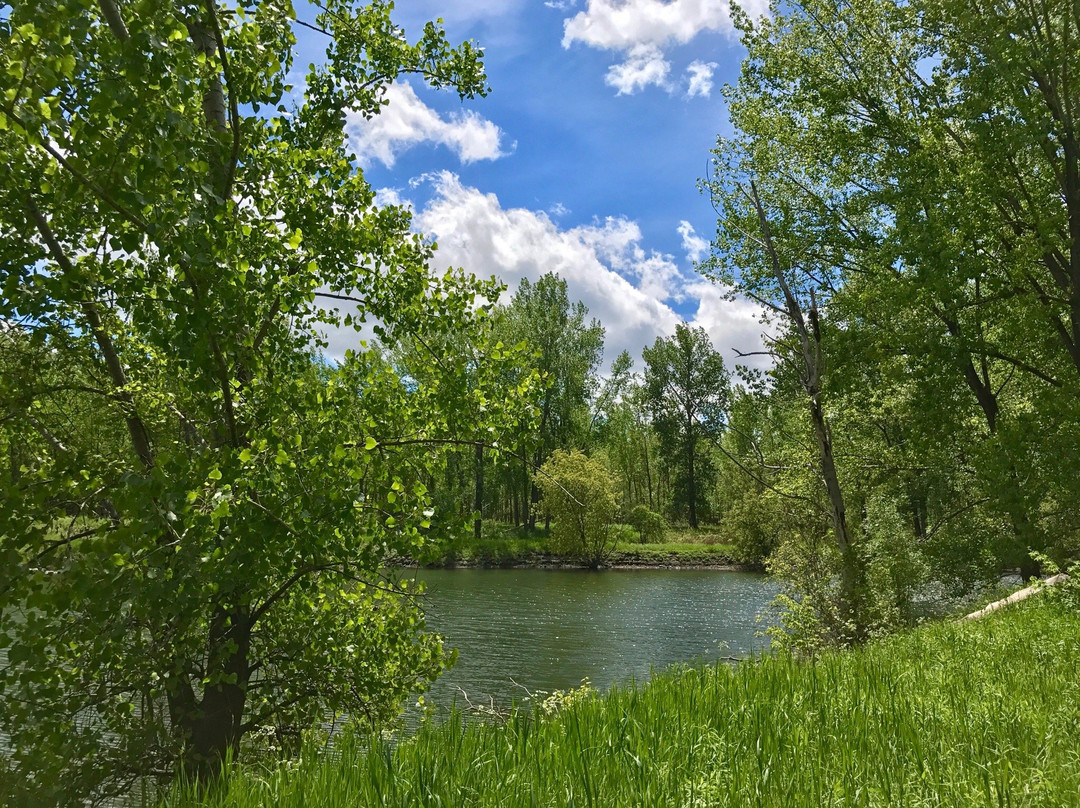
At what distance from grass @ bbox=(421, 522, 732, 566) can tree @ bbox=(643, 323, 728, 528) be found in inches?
444

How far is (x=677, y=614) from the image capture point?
2839 cm

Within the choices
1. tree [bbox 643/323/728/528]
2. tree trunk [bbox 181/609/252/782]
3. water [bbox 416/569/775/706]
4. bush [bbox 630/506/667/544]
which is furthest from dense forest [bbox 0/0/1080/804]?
tree [bbox 643/323/728/528]

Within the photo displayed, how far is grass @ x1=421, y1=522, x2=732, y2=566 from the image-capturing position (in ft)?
161

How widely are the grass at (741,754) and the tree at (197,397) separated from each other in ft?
4.14

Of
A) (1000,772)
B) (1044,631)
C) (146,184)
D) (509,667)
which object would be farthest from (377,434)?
(509,667)

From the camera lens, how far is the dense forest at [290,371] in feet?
11.4

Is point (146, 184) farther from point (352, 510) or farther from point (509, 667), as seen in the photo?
point (509, 667)

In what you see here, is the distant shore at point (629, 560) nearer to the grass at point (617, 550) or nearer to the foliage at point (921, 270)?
the grass at point (617, 550)

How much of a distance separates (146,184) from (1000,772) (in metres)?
4.49

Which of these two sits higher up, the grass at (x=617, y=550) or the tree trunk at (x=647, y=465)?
the tree trunk at (x=647, y=465)

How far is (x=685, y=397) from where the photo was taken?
67500 mm

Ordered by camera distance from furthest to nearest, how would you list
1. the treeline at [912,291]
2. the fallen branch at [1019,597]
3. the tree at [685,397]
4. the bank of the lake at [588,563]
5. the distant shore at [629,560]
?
the tree at [685,397], the bank of the lake at [588,563], the distant shore at [629,560], the treeline at [912,291], the fallen branch at [1019,597]

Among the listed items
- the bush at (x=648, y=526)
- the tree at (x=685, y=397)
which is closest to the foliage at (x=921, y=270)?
the bush at (x=648, y=526)

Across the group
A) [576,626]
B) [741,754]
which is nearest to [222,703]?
[741,754]
